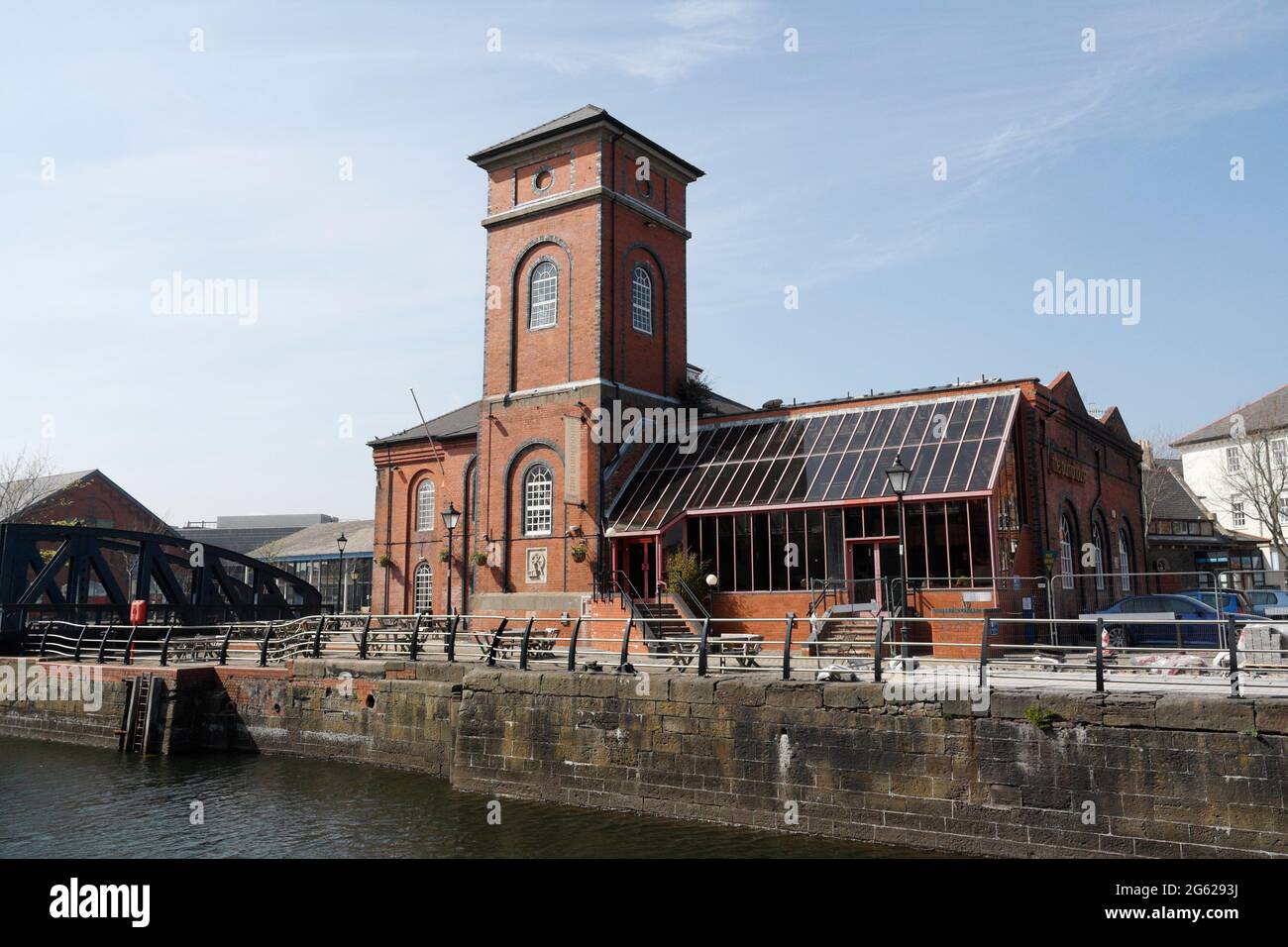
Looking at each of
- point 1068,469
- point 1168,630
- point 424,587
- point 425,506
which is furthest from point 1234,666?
point 425,506

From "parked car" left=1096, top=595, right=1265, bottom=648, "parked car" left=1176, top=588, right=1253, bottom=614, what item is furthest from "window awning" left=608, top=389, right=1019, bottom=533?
"parked car" left=1176, top=588, right=1253, bottom=614

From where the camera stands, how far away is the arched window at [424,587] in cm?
3278

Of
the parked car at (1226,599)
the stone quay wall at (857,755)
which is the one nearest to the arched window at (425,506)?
the stone quay wall at (857,755)

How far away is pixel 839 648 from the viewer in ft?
65.6

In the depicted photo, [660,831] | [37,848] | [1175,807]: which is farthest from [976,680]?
[37,848]

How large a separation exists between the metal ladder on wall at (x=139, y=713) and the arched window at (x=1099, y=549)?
25888 millimetres

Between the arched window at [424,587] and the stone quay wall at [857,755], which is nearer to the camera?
the stone quay wall at [857,755]

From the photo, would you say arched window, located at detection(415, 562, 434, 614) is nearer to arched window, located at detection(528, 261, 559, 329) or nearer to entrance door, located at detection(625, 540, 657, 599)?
entrance door, located at detection(625, 540, 657, 599)

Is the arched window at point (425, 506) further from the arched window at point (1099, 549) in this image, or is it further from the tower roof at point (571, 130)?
the arched window at point (1099, 549)

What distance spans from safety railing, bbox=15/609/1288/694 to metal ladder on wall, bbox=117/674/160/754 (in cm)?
104

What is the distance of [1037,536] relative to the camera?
922 inches

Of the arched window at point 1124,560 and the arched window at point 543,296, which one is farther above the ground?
the arched window at point 543,296

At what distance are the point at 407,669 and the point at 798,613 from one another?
9980 mm
